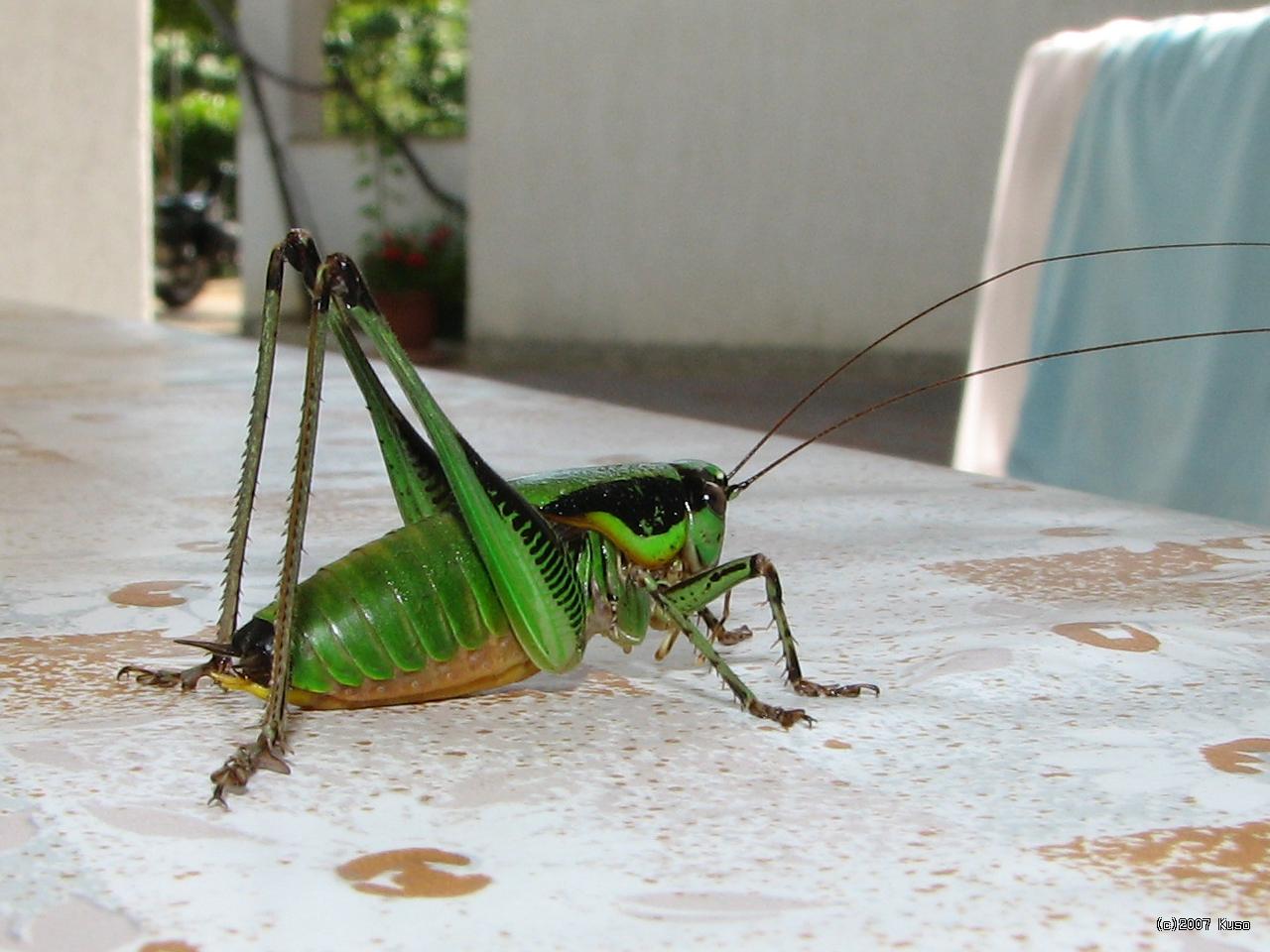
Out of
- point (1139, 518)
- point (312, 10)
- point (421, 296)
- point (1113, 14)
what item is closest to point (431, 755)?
point (1139, 518)

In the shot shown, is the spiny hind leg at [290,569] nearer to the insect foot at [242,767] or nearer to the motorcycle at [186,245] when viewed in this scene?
the insect foot at [242,767]

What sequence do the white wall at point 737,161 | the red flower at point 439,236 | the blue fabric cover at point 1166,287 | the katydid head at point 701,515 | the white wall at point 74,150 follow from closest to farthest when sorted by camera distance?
the katydid head at point 701,515, the blue fabric cover at point 1166,287, the white wall at point 74,150, the white wall at point 737,161, the red flower at point 439,236

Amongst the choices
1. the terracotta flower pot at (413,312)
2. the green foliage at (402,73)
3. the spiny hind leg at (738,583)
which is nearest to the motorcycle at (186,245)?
the green foliage at (402,73)

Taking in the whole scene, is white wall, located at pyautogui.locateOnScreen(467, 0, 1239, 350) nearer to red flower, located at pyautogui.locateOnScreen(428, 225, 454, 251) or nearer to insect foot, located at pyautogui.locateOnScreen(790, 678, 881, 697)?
red flower, located at pyautogui.locateOnScreen(428, 225, 454, 251)

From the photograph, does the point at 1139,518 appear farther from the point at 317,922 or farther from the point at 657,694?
the point at 317,922

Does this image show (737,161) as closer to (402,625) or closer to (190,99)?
(402,625)

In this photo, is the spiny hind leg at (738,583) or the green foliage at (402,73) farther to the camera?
the green foliage at (402,73)

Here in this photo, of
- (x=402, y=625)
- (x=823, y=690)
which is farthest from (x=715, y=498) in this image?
(x=402, y=625)
